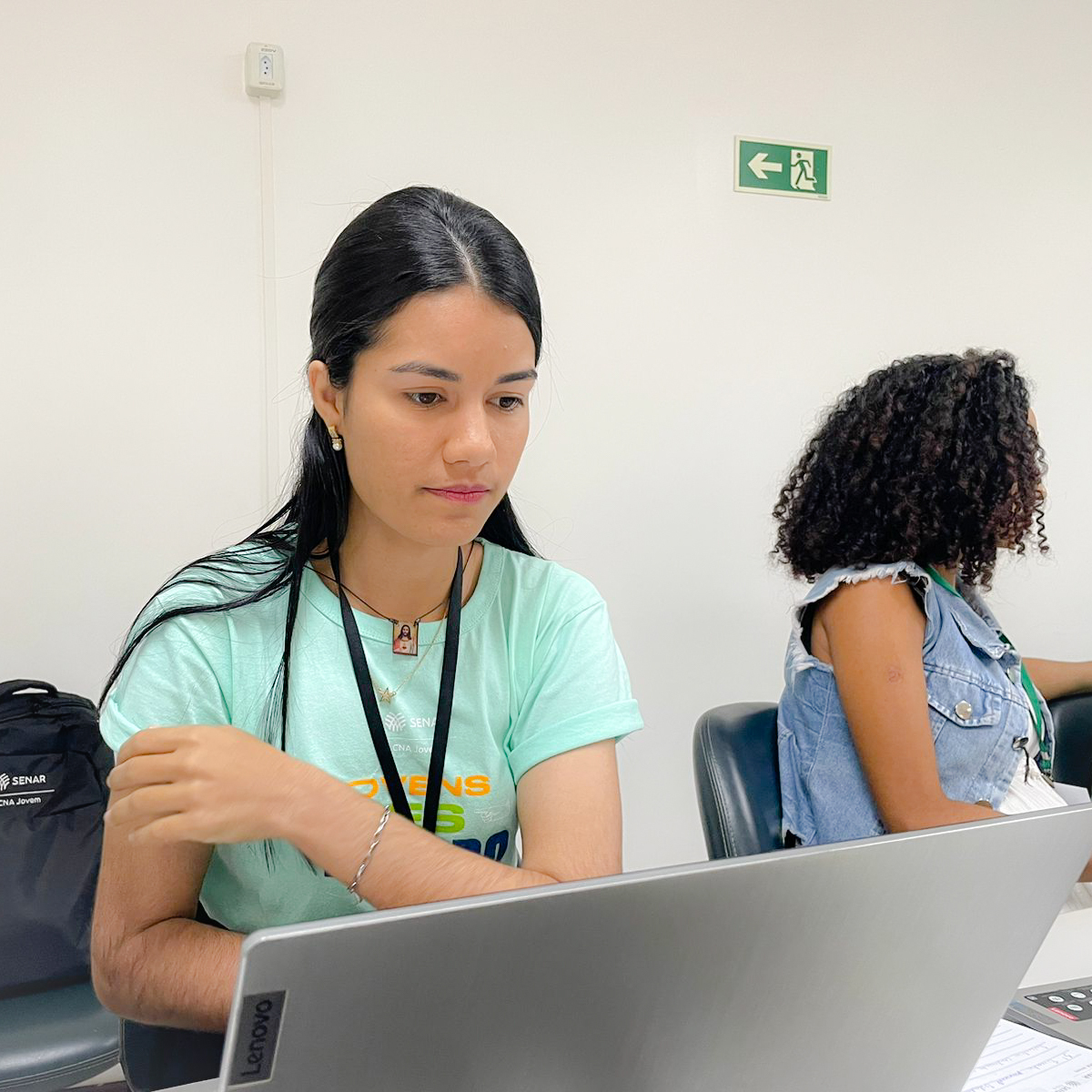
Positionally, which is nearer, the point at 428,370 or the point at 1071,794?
the point at 428,370

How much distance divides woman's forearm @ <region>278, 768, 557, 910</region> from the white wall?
140 centimetres

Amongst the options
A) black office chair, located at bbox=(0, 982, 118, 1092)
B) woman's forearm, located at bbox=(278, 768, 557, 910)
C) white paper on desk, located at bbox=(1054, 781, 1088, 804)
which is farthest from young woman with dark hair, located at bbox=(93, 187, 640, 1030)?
white paper on desk, located at bbox=(1054, 781, 1088, 804)

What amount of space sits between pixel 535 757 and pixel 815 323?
5.91 ft

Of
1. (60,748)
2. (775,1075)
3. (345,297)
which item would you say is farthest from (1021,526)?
(60,748)

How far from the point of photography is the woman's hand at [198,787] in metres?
0.85

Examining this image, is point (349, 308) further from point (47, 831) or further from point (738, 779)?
point (47, 831)

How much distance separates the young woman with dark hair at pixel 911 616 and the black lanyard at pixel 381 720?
678 millimetres

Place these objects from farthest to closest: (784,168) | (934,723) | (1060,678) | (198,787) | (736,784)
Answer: (784,168) → (1060,678) → (934,723) → (736,784) → (198,787)

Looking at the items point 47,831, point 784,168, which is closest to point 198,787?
point 47,831

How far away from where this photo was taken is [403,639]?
1.27m

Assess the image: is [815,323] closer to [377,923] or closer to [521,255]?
[521,255]

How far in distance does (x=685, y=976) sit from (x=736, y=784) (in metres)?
1.12

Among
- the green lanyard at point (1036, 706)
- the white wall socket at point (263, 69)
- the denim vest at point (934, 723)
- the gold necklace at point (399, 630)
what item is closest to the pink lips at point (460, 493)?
the gold necklace at point (399, 630)

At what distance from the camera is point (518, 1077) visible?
0.55m
